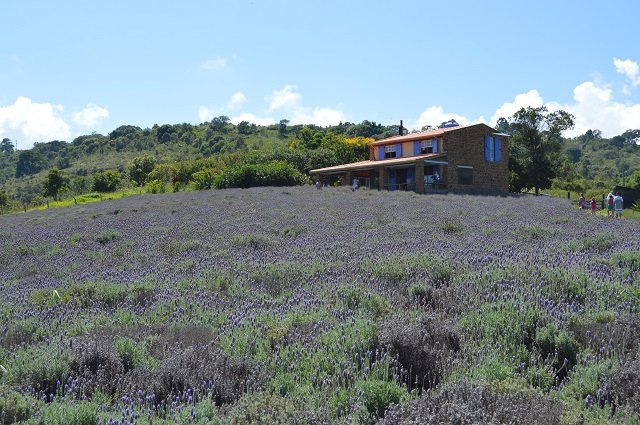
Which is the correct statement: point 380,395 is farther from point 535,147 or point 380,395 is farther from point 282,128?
point 282,128

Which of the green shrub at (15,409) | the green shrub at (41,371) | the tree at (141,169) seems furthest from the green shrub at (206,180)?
the green shrub at (15,409)

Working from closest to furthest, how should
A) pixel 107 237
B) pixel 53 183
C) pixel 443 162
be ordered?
pixel 107 237 < pixel 443 162 < pixel 53 183

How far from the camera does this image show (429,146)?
37.9 metres

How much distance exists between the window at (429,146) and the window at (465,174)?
7.05 feet

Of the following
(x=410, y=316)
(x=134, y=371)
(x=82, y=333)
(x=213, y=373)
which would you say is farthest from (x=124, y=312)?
(x=410, y=316)

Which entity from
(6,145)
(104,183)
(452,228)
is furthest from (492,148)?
(6,145)

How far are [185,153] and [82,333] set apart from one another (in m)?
83.1

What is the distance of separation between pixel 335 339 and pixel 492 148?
38138mm

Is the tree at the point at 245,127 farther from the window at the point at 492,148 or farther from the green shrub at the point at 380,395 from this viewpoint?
the green shrub at the point at 380,395

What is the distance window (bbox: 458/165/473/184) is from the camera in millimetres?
37375

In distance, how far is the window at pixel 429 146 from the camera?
37.4 metres

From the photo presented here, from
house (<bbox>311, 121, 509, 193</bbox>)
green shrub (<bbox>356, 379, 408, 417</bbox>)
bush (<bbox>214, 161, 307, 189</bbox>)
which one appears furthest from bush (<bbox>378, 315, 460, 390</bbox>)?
bush (<bbox>214, 161, 307, 189</bbox>)

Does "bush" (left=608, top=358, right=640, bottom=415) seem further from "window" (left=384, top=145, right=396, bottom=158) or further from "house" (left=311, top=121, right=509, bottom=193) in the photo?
"window" (left=384, top=145, right=396, bottom=158)

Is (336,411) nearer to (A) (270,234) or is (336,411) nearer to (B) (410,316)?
(B) (410,316)
